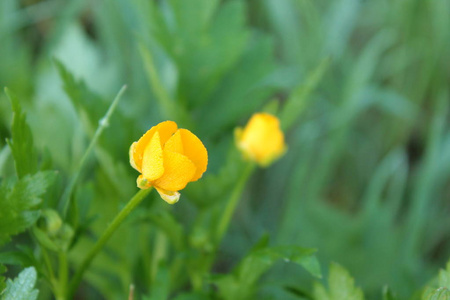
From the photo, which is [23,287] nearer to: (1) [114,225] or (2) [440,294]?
(1) [114,225]

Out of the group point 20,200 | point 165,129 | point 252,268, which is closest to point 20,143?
point 20,200

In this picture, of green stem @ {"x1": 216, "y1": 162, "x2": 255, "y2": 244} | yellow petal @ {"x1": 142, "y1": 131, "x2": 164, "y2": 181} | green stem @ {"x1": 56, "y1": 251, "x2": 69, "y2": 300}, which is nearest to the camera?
yellow petal @ {"x1": 142, "y1": 131, "x2": 164, "y2": 181}

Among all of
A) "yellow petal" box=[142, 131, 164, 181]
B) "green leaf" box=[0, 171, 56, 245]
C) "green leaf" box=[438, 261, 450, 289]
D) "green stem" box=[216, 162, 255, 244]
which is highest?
"green leaf" box=[0, 171, 56, 245]

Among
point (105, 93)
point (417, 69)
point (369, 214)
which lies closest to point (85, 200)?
point (105, 93)

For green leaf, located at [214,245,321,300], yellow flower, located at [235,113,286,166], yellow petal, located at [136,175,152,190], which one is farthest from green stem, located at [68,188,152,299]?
yellow flower, located at [235,113,286,166]

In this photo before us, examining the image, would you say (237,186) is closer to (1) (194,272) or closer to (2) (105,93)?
(1) (194,272)

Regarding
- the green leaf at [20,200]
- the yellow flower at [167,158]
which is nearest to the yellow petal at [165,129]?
the yellow flower at [167,158]

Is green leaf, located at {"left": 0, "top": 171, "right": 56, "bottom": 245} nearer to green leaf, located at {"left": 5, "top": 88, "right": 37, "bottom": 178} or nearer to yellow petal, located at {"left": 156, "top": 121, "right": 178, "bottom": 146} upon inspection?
green leaf, located at {"left": 5, "top": 88, "right": 37, "bottom": 178}
